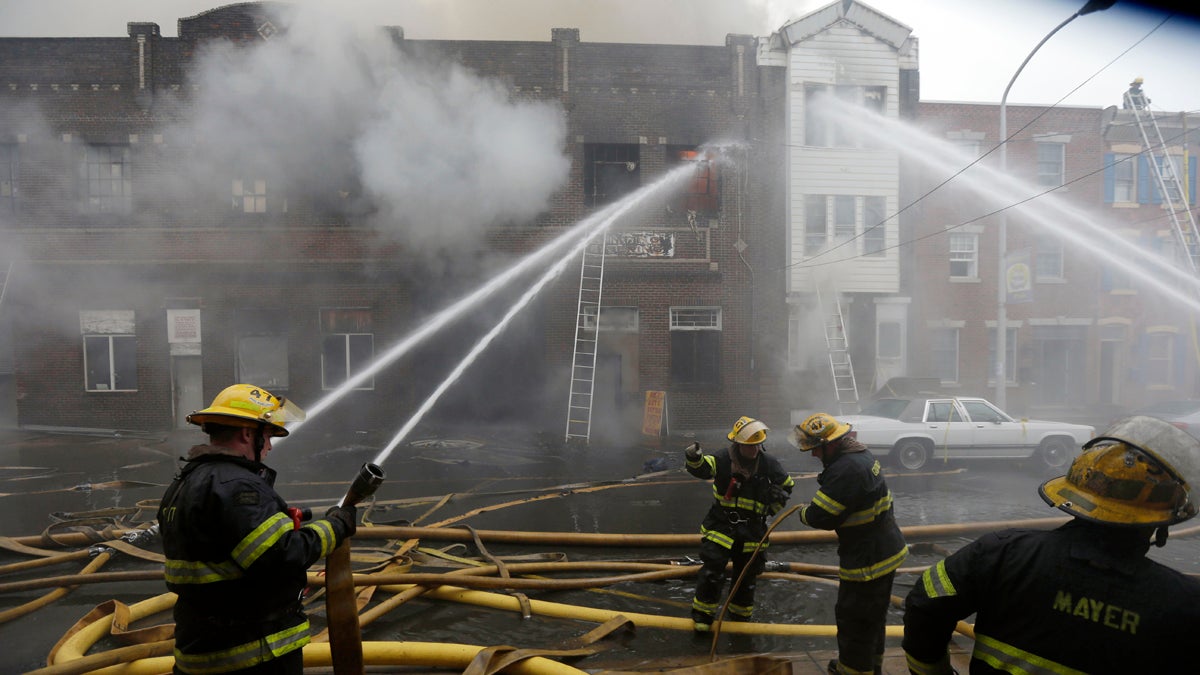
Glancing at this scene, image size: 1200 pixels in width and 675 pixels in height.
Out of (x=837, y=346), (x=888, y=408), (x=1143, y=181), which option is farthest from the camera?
(x=1143, y=181)

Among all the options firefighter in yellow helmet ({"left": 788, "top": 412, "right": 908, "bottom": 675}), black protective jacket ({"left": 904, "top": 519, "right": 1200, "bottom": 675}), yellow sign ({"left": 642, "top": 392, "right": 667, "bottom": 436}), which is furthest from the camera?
yellow sign ({"left": 642, "top": 392, "right": 667, "bottom": 436})

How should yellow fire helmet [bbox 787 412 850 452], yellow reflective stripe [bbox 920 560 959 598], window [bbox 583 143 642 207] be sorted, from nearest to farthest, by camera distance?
1. yellow reflective stripe [bbox 920 560 959 598]
2. yellow fire helmet [bbox 787 412 850 452]
3. window [bbox 583 143 642 207]

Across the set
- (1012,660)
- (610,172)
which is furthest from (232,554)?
(610,172)

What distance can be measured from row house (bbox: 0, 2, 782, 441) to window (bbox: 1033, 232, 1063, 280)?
355 inches

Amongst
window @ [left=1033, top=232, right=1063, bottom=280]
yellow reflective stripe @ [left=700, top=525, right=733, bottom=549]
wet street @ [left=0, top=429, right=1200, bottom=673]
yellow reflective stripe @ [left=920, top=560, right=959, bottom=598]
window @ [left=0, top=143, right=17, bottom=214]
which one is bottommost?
wet street @ [left=0, top=429, right=1200, bottom=673]

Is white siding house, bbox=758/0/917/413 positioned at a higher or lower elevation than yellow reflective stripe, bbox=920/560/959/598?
higher

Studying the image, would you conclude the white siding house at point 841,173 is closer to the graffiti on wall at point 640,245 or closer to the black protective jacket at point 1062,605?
the graffiti on wall at point 640,245

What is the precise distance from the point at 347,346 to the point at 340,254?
6.89 feet

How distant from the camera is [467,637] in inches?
173

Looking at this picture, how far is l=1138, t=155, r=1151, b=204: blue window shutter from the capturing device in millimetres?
19231

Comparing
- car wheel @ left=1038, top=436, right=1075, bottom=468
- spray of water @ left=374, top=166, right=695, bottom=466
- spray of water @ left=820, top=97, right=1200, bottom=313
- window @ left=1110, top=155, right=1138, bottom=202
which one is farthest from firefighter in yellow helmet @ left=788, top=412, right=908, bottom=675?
window @ left=1110, top=155, right=1138, bottom=202

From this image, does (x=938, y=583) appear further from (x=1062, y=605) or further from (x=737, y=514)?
(x=737, y=514)

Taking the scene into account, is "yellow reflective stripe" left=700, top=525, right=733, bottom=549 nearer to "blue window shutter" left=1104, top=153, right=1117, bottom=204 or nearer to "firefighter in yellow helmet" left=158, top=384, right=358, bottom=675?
"firefighter in yellow helmet" left=158, top=384, right=358, bottom=675

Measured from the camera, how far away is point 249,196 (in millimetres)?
15117
